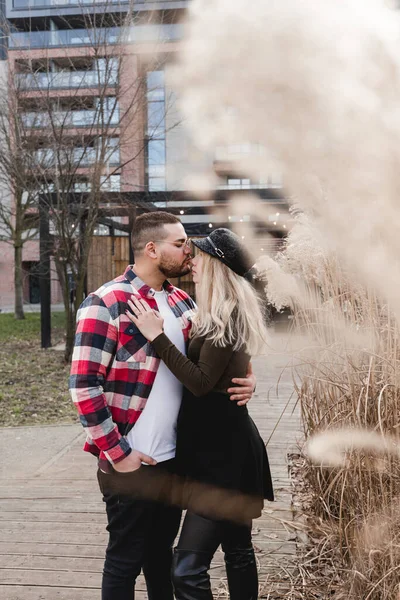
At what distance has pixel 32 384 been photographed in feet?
24.6

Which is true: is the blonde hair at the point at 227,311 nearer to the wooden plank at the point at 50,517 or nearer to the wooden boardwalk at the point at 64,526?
the wooden boardwalk at the point at 64,526

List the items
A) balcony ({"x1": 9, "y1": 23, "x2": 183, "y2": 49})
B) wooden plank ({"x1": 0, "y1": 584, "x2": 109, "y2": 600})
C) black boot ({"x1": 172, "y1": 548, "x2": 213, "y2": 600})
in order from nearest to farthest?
black boot ({"x1": 172, "y1": 548, "x2": 213, "y2": 600}), wooden plank ({"x1": 0, "y1": 584, "x2": 109, "y2": 600}), balcony ({"x1": 9, "y1": 23, "x2": 183, "y2": 49})

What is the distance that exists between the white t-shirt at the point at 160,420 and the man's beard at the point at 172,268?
0.20 meters

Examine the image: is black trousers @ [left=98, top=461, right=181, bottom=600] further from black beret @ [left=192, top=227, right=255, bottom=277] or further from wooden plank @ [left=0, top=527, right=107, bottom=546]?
wooden plank @ [left=0, top=527, right=107, bottom=546]

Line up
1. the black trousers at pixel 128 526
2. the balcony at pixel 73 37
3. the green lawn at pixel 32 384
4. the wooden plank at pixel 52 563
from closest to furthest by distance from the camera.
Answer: the black trousers at pixel 128 526, the wooden plank at pixel 52 563, the green lawn at pixel 32 384, the balcony at pixel 73 37

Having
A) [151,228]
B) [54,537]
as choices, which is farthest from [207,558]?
[54,537]

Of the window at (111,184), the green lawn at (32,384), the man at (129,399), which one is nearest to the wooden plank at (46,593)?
the man at (129,399)

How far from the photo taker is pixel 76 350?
1776 millimetres

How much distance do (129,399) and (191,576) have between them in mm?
574

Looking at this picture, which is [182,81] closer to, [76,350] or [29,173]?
[76,350]

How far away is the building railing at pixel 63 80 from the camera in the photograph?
7.95 metres

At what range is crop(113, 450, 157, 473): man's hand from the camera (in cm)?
177

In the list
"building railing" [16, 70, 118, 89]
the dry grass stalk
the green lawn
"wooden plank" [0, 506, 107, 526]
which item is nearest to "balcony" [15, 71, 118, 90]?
→ "building railing" [16, 70, 118, 89]

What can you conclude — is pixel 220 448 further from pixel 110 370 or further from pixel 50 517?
pixel 50 517
